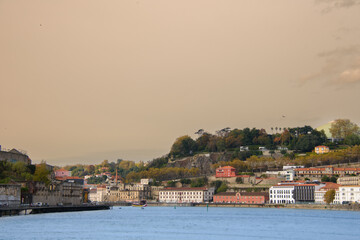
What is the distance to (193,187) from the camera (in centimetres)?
11975

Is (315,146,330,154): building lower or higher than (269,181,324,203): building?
higher

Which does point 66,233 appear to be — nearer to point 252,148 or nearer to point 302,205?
point 302,205

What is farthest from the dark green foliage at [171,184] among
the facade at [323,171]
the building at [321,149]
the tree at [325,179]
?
the tree at [325,179]

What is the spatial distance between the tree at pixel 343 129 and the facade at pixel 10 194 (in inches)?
3478

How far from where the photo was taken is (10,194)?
64.9m

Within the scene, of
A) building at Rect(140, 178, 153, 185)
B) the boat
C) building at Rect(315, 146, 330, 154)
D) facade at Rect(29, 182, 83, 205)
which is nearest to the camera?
facade at Rect(29, 182, 83, 205)

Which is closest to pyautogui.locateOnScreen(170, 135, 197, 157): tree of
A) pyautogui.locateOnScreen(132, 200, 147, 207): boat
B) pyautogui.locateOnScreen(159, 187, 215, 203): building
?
pyautogui.locateOnScreen(159, 187, 215, 203): building

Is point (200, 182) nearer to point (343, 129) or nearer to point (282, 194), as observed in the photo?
point (282, 194)

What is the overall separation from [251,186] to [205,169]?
2157 centimetres

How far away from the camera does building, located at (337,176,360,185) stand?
97.9 m

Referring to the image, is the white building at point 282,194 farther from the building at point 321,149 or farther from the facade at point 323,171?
the building at point 321,149

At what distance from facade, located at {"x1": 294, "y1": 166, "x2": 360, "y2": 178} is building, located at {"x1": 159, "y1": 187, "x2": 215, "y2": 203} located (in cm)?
1843

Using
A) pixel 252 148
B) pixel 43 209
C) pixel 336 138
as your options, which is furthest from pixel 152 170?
pixel 43 209

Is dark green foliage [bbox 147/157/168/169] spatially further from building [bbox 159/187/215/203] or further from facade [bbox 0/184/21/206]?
facade [bbox 0/184/21/206]
